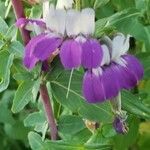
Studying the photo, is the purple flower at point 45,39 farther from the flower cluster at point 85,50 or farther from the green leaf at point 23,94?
the green leaf at point 23,94

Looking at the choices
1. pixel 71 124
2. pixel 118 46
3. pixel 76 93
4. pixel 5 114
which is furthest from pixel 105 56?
pixel 5 114

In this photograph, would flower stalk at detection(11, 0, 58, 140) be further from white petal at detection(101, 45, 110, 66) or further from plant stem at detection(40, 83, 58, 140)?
white petal at detection(101, 45, 110, 66)

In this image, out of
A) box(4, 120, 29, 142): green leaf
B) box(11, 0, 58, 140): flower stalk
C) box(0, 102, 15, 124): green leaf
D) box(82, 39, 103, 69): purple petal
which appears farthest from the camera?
box(4, 120, 29, 142): green leaf

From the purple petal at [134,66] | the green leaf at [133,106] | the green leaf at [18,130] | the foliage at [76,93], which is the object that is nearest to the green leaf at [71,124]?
the foliage at [76,93]

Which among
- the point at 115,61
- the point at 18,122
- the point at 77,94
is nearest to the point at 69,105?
the point at 77,94

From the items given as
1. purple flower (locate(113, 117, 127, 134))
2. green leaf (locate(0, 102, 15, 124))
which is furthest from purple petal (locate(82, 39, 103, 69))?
green leaf (locate(0, 102, 15, 124))

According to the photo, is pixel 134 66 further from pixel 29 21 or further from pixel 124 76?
pixel 29 21
